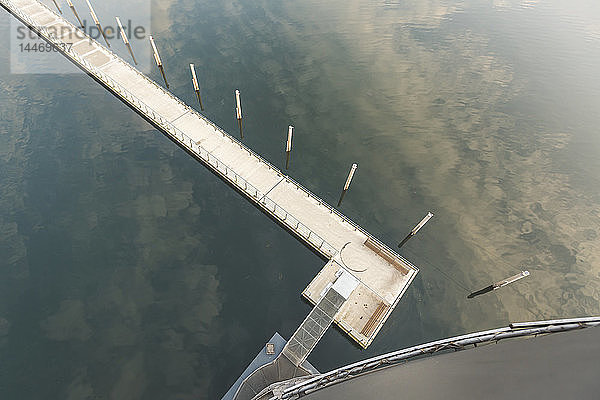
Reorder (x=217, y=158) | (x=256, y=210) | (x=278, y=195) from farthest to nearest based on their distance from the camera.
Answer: (x=217, y=158), (x=256, y=210), (x=278, y=195)

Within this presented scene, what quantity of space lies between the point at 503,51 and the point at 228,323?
89709 mm

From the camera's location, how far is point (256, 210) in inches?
1842

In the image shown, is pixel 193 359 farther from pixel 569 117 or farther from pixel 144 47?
pixel 569 117

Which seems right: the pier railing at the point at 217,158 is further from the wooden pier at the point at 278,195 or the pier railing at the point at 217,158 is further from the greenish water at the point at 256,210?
the greenish water at the point at 256,210

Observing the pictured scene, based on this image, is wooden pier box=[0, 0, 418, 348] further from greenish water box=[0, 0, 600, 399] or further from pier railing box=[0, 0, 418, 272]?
greenish water box=[0, 0, 600, 399]

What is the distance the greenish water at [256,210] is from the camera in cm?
3616

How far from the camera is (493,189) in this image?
5112 centimetres

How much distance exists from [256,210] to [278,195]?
4.25m

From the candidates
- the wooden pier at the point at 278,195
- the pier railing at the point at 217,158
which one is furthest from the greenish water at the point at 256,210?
the wooden pier at the point at 278,195

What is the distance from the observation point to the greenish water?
119 feet

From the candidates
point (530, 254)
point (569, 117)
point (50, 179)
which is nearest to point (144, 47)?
point (50, 179)

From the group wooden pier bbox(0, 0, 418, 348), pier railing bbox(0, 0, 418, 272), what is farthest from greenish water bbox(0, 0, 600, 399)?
wooden pier bbox(0, 0, 418, 348)

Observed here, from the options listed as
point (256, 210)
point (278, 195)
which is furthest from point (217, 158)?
point (278, 195)

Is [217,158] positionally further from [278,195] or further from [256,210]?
[278,195]
